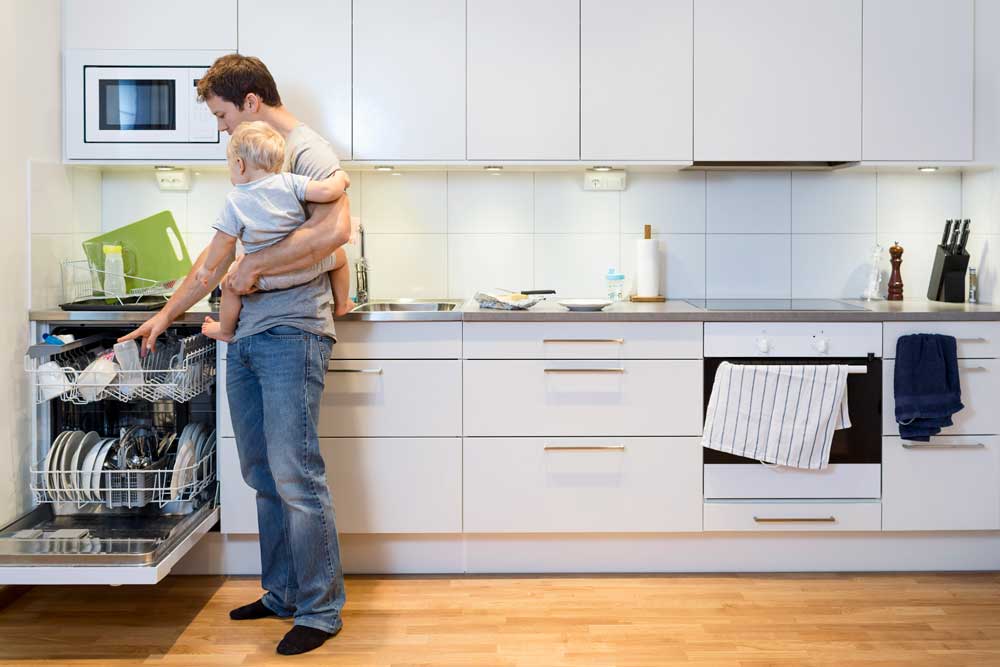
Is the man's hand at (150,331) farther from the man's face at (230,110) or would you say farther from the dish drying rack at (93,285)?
the man's face at (230,110)

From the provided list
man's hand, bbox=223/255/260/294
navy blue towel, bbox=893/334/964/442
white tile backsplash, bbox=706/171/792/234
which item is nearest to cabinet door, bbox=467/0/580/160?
white tile backsplash, bbox=706/171/792/234

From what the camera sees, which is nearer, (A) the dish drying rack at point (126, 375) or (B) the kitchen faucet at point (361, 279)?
(A) the dish drying rack at point (126, 375)

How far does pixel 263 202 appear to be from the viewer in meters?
2.52

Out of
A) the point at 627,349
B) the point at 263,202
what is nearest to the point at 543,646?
the point at 627,349

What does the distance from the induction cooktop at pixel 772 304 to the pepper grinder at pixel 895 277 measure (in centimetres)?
23

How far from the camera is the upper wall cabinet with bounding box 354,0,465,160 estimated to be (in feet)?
10.8

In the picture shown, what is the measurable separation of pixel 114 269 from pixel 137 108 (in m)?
0.55

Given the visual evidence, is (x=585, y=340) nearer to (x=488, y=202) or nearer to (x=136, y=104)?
(x=488, y=202)

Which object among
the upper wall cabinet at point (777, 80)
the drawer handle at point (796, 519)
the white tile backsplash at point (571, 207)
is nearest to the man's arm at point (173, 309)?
the white tile backsplash at point (571, 207)

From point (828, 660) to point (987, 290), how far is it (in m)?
1.68

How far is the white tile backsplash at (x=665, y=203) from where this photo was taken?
3.71 metres

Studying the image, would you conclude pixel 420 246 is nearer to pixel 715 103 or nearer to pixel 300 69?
pixel 300 69

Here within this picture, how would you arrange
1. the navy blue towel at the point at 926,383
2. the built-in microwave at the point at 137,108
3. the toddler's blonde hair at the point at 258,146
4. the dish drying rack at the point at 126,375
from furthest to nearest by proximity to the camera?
the built-in microwave at the point at 137,108
the navy blue towel at the point at 926,383
the dish drying rack at the point at 126,375
the toddler's blonde hair at the point at 258,146

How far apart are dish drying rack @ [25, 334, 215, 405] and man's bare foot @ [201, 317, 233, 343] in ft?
0.52
